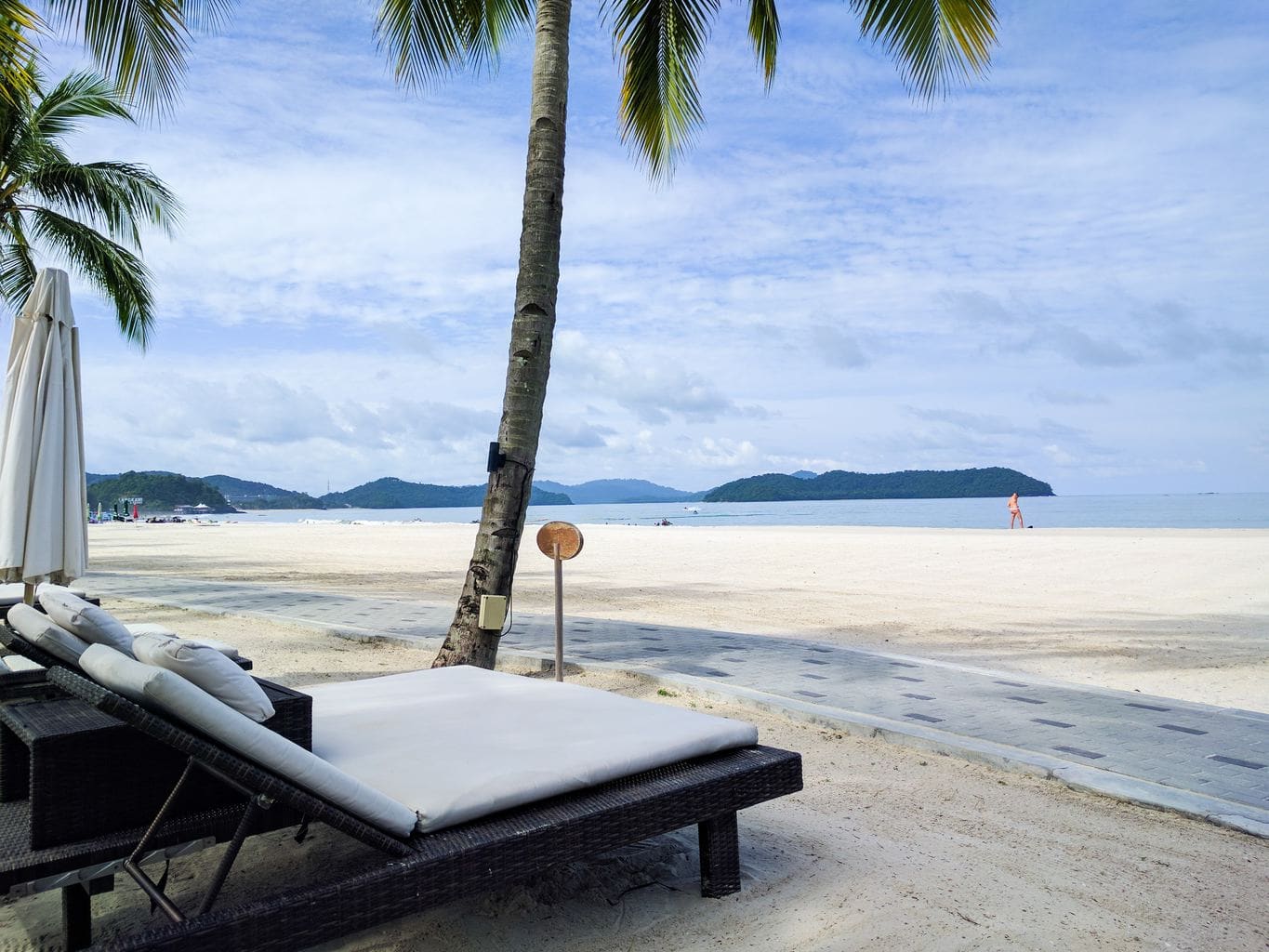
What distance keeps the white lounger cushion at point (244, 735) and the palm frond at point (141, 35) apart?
6023mm

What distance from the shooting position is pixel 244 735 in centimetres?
203

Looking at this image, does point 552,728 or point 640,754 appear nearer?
point 640,754

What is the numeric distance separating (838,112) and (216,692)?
46.5 feet

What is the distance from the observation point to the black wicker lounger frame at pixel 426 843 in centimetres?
187

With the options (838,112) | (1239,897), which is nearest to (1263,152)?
(838,112)

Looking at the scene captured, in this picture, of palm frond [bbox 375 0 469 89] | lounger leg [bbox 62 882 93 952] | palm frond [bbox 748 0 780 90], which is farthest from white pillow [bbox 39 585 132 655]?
palm frond [bbox 748 0 780 90]

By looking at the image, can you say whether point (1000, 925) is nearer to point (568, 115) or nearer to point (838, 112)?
point (568, 115)

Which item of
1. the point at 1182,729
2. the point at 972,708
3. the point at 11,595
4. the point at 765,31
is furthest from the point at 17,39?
the point at 1182,729

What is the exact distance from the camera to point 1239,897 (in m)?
2.81

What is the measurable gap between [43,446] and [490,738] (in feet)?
12.4

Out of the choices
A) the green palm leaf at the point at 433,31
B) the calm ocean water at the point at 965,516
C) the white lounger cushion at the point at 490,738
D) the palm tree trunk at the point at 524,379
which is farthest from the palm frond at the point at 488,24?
the calm ocean water at the point at 965,516

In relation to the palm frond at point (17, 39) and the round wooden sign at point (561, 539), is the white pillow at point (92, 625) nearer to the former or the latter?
the round wooden sign at point (561, 539)

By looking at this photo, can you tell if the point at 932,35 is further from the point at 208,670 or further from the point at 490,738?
the point at 208,670

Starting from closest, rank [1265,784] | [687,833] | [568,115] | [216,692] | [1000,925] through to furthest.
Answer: [216,692] < [1000,925] < [687,833] < [1265,784] < [568,115]
